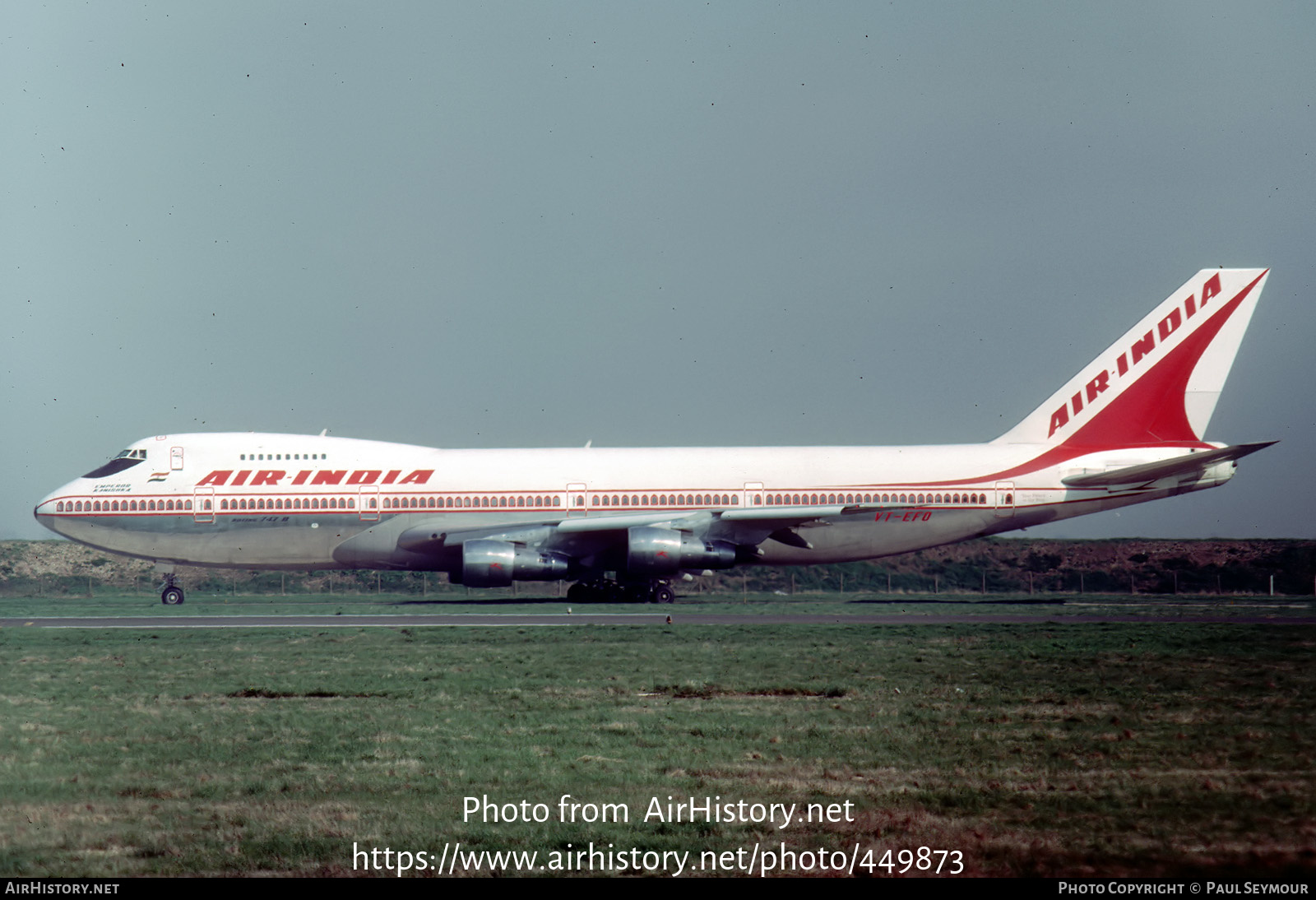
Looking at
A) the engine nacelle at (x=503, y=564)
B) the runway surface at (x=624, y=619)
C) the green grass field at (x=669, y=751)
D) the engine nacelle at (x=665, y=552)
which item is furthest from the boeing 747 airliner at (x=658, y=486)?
the green grass field at (x=669, y=751)

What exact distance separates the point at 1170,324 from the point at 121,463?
30448 millimetres

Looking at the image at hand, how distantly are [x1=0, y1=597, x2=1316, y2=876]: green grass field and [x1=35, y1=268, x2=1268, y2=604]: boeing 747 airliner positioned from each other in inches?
581

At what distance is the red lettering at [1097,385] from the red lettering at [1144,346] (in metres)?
0.92

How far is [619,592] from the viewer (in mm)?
34469

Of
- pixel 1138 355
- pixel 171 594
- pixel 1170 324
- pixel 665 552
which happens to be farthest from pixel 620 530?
pixel 1170 324

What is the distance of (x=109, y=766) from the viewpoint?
961 cm

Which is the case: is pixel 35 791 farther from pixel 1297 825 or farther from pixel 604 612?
pixel 604 612

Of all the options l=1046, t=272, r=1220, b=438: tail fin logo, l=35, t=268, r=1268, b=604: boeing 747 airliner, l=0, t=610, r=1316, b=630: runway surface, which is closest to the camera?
l=0, t=610, r=1316, b=630: runway surface

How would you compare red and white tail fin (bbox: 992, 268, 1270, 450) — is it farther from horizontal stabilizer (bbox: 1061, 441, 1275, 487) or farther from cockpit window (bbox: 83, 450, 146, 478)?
cockpit window (bbox: 83, 450, 146, 478)

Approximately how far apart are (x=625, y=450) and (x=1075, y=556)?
2819 centimetres

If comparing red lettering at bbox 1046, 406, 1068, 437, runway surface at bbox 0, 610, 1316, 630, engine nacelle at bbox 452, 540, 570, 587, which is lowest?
runway surface at bbox 0, 610, 1316, 630

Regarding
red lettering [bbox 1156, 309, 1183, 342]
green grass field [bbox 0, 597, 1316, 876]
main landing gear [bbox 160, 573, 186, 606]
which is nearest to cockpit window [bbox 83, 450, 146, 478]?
main landing gear [bbox 160, 573, 186, 606]

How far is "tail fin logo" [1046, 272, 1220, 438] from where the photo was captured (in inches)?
1372

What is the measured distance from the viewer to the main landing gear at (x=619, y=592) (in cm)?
3378
